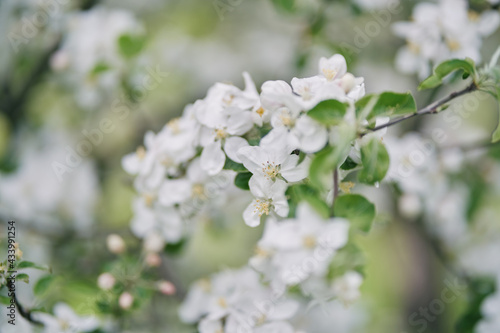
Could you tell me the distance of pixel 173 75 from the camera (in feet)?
11.2

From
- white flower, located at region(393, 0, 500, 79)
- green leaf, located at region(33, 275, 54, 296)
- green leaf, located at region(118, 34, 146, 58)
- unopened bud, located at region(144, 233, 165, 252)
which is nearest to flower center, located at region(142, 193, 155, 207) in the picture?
unopened bud, located at region(144, 233, 165, 252)

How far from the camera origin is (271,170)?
3.69 ft

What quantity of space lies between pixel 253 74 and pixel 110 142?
1066 mm

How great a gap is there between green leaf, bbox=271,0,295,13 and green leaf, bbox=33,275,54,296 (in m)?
1.33

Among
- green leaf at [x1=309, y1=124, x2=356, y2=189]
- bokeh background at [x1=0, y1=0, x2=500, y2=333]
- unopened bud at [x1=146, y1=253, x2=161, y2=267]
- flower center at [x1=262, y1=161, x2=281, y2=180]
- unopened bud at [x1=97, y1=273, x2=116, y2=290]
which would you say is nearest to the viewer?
green leaf at [x1=309, y1=124, x2=356, y2=189]

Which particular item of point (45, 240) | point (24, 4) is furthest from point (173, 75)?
point (45, 240)

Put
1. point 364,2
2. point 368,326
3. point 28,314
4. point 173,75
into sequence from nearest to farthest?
point 28,314 < point 364,2 < point 368,326 < point 173,75

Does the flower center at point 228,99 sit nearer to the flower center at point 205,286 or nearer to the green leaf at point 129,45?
the flower center at point 205,286

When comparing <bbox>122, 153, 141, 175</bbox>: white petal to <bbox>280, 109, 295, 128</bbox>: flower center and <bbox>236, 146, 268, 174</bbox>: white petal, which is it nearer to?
<bbox>236, 146, 268, 174</bbox>: white petal

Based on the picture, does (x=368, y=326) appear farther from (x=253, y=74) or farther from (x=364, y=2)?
(x=364, y=2)

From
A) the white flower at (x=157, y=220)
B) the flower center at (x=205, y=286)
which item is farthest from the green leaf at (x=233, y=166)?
the flower center at (x=205, y=286)

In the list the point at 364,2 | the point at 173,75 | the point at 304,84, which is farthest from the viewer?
the point at 173,75

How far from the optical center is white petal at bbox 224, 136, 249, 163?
1.18 meters

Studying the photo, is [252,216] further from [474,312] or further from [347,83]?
[474,312]
